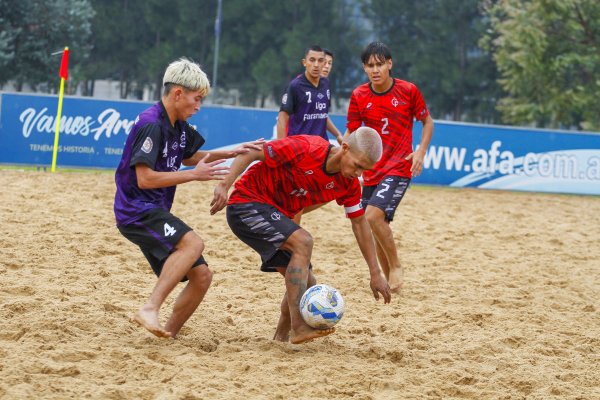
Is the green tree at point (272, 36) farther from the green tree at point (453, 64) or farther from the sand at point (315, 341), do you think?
the sand at point (315, 341)

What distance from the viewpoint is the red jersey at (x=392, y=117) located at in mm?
8055

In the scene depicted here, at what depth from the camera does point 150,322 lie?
212 inches

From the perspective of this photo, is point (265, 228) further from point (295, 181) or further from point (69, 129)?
point (69, 129)

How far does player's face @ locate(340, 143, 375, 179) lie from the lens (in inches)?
217

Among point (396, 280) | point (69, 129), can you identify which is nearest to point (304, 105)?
point (396, 280)

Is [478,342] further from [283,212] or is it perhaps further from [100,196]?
[100,196]

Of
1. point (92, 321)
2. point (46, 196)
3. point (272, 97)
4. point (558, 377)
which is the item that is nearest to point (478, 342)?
point (558, 377)

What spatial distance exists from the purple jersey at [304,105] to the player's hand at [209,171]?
4274 mm

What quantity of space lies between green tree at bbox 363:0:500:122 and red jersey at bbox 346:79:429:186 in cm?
3752

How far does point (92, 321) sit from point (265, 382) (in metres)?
1.62

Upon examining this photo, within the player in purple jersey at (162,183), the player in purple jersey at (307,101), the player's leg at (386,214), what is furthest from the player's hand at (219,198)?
the player in purple jersey at (307,101)

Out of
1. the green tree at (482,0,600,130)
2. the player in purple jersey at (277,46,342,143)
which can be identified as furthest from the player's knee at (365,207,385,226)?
the green tree at (482,0,600,130)

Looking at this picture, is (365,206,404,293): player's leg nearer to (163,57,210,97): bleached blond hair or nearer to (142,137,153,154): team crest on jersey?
(163,57,210,97): bleached blond hair

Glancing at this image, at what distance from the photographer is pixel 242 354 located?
552cm
